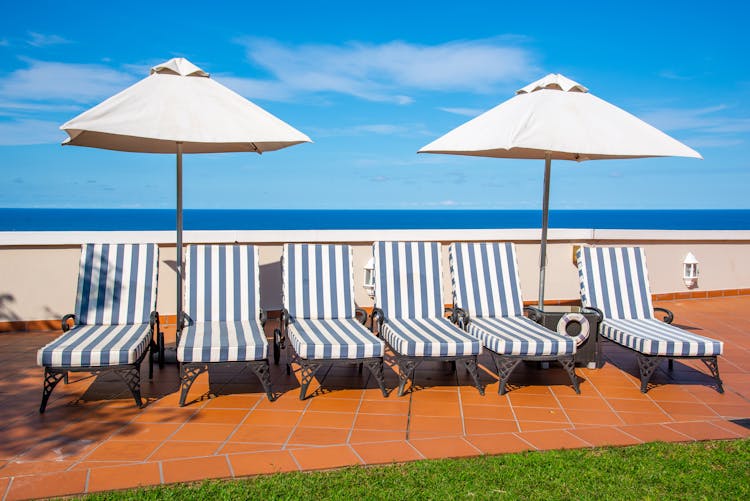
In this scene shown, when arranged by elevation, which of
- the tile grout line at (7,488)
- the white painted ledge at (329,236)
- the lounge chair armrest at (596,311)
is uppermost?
the white painted ledge at (329,236)

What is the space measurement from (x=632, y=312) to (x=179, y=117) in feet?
15.6

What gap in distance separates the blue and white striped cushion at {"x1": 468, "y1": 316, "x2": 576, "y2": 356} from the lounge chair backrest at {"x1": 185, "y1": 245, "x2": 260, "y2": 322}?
7.11ft

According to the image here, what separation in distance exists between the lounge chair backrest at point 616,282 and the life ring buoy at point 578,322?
0.57 meters

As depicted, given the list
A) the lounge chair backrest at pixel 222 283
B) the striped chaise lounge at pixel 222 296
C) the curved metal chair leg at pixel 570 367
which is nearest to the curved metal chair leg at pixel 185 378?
the striped chaise lounge at pixel 222 296

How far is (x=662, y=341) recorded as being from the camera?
16.5ft

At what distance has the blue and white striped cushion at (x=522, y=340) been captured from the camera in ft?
16.2

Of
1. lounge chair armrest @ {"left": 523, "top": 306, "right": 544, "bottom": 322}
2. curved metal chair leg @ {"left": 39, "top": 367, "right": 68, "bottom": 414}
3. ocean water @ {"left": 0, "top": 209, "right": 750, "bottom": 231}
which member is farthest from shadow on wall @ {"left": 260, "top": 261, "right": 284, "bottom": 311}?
ocean water @ {"left": 0, "top": 209, "right": 750, "bottom": 231}

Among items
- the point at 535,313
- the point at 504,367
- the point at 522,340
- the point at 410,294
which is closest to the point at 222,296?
the point at 410,294

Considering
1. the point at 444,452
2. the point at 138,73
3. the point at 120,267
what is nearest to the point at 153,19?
the point at 138,73

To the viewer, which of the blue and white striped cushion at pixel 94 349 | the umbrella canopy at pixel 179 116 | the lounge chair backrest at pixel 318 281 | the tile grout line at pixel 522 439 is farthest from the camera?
the lounge chair backrest at pixel 318 281

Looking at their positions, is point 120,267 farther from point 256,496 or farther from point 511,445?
point 511,445

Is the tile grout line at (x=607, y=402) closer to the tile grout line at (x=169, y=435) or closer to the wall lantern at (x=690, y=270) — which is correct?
the tile grout line at (x=169, y=435)

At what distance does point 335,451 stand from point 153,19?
70.2 ft

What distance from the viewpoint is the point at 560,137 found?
16.2 feet
